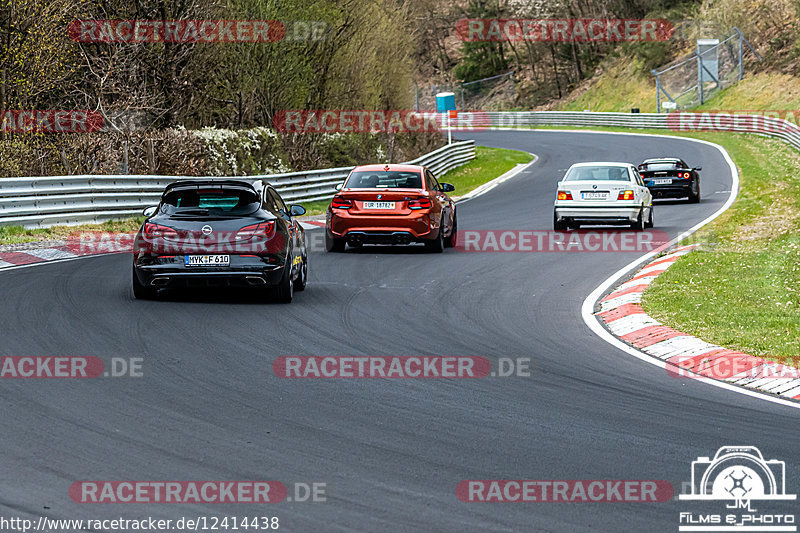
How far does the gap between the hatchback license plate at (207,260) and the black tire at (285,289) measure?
2.19ft

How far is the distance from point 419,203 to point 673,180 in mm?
14254

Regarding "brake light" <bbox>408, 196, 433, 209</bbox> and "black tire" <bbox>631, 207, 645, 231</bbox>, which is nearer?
"brake light" <bbox>408, 196, 433, 209</bbox>

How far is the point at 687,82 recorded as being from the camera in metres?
79.2

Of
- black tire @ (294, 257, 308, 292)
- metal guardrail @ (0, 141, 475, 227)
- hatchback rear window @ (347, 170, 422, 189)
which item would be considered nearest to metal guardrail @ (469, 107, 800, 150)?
hatchback rear window @ (347, 170, 422, 189)

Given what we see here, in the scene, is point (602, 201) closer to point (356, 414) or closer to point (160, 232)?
point (160, 232)

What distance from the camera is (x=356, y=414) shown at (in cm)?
763

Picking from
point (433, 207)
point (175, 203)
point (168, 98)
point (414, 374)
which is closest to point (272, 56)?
point (168, 98)

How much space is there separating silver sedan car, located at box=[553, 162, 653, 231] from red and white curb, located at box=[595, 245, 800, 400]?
30.0ft

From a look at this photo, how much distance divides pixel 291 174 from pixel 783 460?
76.7 ft

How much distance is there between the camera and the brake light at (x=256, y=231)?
12.9 metres

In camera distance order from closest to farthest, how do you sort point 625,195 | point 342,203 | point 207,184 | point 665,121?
point 207,184 → point 342,203 → point 625,195 → point 665,121

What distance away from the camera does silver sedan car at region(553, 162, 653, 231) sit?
23016mm

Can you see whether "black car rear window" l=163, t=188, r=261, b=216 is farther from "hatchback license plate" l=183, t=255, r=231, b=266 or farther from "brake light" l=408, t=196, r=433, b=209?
"brake light" l=408, t=196, r=433, b=209

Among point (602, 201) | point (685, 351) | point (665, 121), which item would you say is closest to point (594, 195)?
point (602, 201)
